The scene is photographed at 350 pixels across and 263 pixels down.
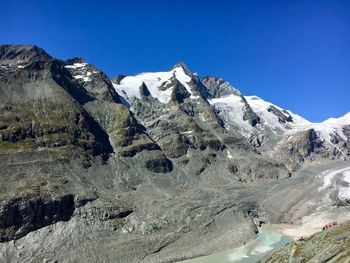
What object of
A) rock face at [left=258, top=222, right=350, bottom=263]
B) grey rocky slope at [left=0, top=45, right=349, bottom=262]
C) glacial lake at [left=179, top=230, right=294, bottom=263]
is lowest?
glacial lake at [left=179, top=230, right=294, bottom=263]

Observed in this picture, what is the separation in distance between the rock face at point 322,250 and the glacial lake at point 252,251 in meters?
52.5

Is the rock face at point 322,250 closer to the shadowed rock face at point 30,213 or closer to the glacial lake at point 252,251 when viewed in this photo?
the glacial lake at point 252,251

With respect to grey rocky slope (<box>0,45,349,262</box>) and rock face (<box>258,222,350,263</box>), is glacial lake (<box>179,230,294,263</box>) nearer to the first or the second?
grey rocky slope (<box>0,45,349,262</box>)

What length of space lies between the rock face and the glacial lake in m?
52.5

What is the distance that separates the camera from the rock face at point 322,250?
62.5 m

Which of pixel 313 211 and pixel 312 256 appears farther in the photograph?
pixel 313 211

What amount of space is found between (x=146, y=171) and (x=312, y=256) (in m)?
138

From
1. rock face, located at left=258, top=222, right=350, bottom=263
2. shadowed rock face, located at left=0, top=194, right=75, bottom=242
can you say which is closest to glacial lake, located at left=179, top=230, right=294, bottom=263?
shadowed rock face, located at left=0, top=194, right=75, bottom=242

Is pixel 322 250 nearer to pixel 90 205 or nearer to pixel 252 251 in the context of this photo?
pixel 252 251

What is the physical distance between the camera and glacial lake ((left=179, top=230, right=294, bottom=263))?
128m

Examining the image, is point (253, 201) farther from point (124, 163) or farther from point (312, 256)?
point (312, 256)

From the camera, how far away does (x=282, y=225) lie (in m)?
A: 169

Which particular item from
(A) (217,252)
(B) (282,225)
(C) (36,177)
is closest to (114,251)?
(A) (217,252)

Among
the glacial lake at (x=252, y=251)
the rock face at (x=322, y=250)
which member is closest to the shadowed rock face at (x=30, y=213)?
the glacial lake at (x=252, y=251)
